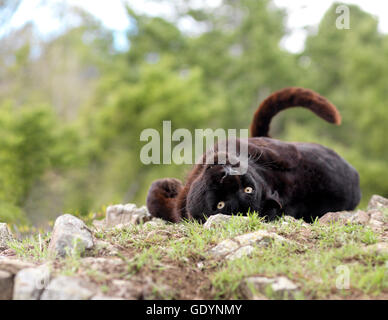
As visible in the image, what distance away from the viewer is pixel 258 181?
3.59 meters

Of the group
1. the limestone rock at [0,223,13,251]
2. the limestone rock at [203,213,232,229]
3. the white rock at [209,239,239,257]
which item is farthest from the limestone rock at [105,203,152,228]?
the white rock at [209,239,239,257]

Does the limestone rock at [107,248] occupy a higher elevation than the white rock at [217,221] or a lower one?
lower

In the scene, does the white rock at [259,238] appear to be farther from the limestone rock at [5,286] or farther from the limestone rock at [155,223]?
the limestone rock at [5,286]

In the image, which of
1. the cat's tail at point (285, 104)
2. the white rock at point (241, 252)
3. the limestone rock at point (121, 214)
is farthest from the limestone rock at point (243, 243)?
the cat's tail at point (285, 104)

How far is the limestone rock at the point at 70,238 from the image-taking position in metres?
2.54

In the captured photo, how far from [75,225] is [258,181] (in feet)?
5.26

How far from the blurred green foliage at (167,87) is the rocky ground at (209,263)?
7.77m

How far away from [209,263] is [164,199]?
187 cm

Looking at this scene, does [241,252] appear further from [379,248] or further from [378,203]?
[378,203]

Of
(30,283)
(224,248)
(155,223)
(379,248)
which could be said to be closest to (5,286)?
(30,283)

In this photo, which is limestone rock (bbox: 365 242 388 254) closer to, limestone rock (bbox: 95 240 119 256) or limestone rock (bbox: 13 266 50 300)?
limestone rock (bbox: 95 240 119 256)

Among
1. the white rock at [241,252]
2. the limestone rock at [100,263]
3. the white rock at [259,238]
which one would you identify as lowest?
the limestone rock at [100,263]

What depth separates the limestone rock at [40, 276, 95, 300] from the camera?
2021 millimetres

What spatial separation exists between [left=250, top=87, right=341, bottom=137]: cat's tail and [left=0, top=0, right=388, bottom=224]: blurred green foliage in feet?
21.4
